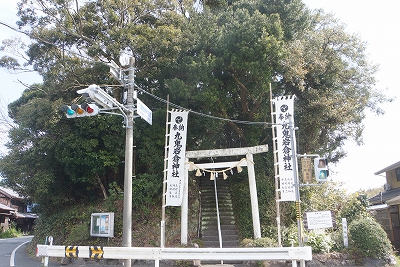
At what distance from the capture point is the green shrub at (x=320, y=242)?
41.1ft

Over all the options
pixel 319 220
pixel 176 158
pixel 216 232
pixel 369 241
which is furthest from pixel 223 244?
pixel 369 241

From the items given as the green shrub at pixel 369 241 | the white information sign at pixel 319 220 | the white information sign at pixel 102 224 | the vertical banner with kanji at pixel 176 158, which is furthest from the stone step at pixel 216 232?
the green shrub at pixel 369 241

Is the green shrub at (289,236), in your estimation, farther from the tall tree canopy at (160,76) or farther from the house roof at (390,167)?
the house roof at (390,167)

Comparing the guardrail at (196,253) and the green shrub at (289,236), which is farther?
the green shrub at (289,236)

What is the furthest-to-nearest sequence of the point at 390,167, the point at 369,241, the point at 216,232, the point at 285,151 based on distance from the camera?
the point at 390,167 → the point at 216,232 → the point at 285,151 → the point at 369,241

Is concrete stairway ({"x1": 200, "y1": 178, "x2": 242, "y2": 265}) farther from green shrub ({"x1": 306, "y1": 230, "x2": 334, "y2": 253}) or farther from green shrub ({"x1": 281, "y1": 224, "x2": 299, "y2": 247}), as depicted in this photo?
green shrub ({"x1": 306, "y1": 230, "x2": 334, "y2": 253})

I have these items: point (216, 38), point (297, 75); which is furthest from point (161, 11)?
point (297, 75)

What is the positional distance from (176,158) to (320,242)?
21.4 feet

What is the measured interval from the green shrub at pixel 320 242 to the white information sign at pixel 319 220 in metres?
1.51

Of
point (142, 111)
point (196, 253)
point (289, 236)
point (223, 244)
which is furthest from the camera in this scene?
point (223, 244)

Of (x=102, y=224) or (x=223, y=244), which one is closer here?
(x=102, y=224)

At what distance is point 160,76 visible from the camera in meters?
16.9

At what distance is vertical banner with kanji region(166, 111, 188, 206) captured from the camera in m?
14.1

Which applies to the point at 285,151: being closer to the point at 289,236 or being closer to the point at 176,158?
the point at 289,236
